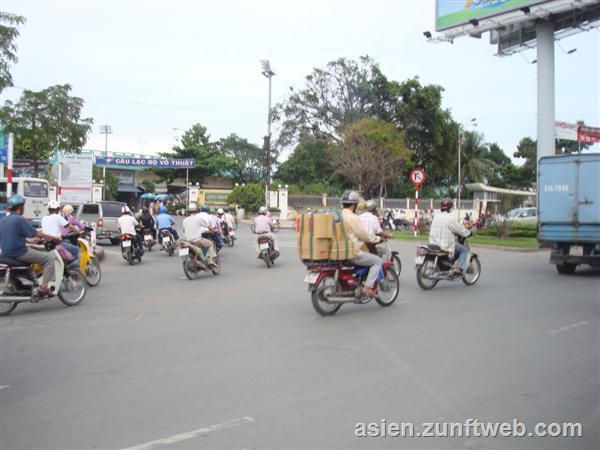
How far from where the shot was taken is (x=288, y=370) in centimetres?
570

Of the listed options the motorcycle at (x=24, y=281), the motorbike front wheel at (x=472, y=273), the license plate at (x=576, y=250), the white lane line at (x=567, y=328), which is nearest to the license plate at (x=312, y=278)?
the white lane line at (x=567, y=328)

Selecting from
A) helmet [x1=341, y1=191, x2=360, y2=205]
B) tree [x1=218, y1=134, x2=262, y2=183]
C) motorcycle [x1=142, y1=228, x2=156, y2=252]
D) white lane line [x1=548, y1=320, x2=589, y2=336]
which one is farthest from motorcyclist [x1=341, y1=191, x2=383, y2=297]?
tree [x1=218, y1=134, x2=262, y2=183]

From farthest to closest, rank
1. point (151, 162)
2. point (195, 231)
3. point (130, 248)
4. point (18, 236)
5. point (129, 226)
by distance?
point (151, 162), point (130, 248), point (129, 226), point (195, 231), point (18, 236)

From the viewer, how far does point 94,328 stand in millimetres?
7965

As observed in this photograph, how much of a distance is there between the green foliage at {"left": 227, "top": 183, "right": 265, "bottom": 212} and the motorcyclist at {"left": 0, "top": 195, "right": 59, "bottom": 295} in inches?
1424

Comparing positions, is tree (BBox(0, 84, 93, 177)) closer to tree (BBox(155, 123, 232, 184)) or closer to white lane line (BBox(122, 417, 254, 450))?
white lane line (BBox(122, 417, 254, 450))

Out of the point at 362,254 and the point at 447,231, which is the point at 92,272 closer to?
Result: the point at 362,254

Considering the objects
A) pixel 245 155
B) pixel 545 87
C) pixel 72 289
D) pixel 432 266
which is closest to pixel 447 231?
pixel 432 266

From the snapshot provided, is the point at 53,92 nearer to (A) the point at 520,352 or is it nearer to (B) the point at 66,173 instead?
(B) the point at 66,173

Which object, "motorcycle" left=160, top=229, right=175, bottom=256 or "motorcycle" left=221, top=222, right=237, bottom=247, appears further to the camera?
"motorcycle" left=221, top=222, right=237, bottom=247

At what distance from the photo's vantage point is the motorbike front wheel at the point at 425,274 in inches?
433

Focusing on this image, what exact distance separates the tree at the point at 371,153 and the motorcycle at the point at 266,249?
28.4 m

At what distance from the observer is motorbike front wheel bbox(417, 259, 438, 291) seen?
11.0m

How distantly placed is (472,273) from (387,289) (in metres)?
3.28
